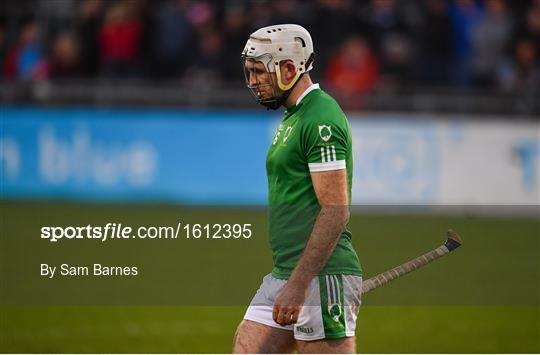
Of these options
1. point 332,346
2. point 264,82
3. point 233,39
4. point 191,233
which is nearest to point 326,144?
point 264,82

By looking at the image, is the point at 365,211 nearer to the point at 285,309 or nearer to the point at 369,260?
the point at 369,260

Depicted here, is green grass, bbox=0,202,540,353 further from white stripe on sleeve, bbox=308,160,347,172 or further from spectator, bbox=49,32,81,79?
spectator, bbox=49,32,81,79

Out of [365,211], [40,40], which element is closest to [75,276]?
[365,211]

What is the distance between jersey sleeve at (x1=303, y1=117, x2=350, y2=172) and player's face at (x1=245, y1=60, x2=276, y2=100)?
1.04ft

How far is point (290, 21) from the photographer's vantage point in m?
17.4

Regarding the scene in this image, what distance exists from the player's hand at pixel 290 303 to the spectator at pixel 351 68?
40.5 ft

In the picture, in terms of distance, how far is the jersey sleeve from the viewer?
207 inches

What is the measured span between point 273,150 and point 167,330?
185 inches

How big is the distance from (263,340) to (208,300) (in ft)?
14.2

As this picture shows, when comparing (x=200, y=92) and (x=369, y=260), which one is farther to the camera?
(x=200, y=92)

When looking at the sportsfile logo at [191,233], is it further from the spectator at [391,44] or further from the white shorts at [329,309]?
the spectator at [391,44]

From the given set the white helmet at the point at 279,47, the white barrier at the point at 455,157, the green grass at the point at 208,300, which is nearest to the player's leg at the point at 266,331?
the white helmet at the point at 279,47

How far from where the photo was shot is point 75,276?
816 centimetres

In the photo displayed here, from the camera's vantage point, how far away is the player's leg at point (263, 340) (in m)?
5.66
